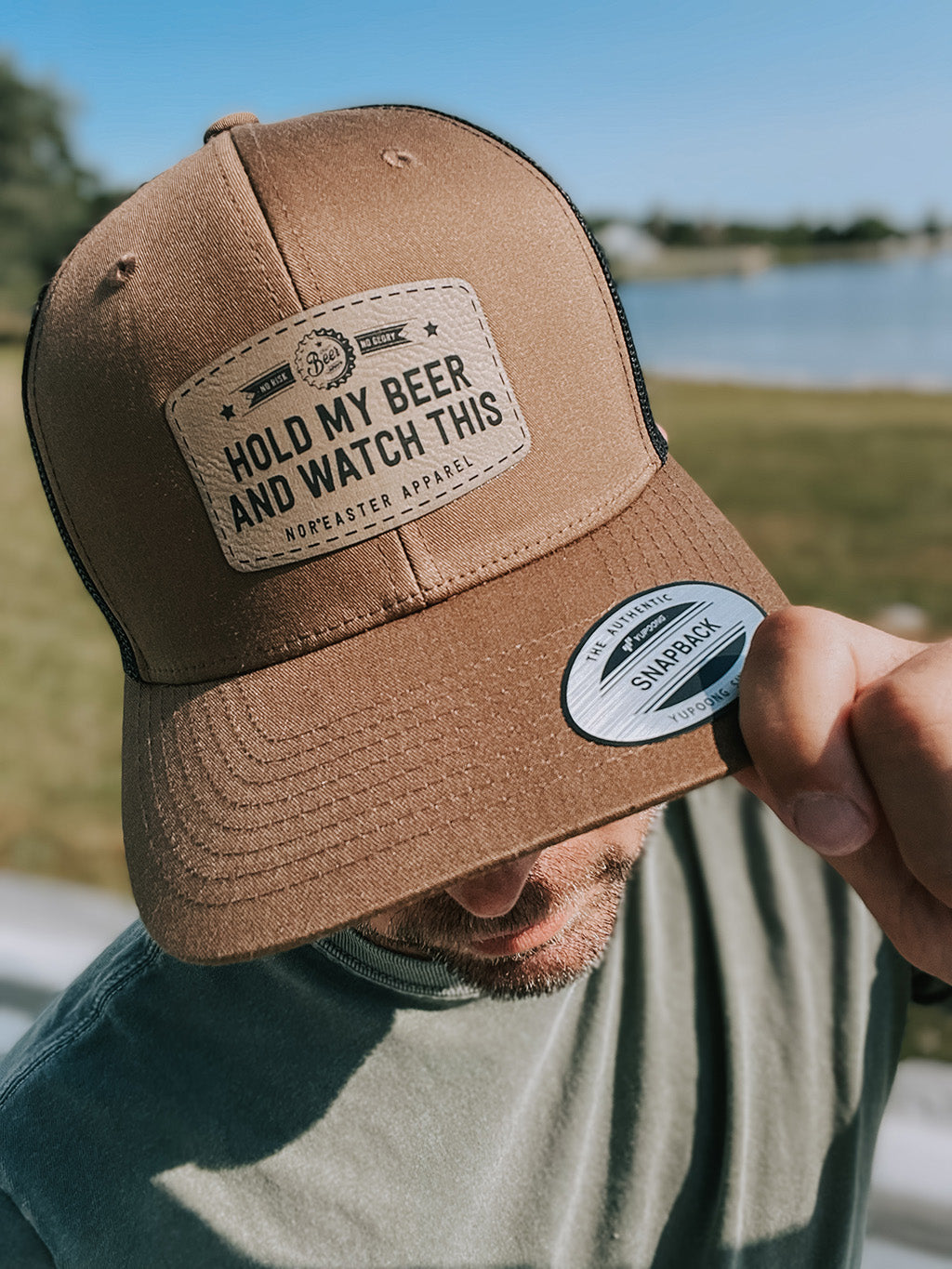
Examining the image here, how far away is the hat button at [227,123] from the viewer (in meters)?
0.99

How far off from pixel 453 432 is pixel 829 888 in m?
0.92

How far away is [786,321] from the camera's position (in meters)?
22.3

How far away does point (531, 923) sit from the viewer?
1110mm

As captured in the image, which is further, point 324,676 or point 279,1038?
point 279,1038

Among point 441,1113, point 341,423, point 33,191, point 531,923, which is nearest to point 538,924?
point 531,923

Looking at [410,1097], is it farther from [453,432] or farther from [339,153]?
[339,153]

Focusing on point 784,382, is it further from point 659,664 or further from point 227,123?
point 659,664

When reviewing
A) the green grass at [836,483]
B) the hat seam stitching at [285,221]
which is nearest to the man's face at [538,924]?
the hat seam stitching at [285,221]

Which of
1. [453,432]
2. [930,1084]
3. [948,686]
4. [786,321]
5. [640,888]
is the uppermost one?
[453,432]

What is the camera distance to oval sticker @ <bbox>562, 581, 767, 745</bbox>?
2.39 feet

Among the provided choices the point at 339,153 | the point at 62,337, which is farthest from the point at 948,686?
the point at 62,337

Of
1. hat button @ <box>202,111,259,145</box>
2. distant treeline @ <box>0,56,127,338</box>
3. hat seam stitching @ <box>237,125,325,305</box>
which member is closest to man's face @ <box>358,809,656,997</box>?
hat seam stitching @ <box>237,125,325,305</box>

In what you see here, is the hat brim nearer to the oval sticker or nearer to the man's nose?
the oval sticker

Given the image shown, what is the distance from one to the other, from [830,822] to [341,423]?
0.47 m
